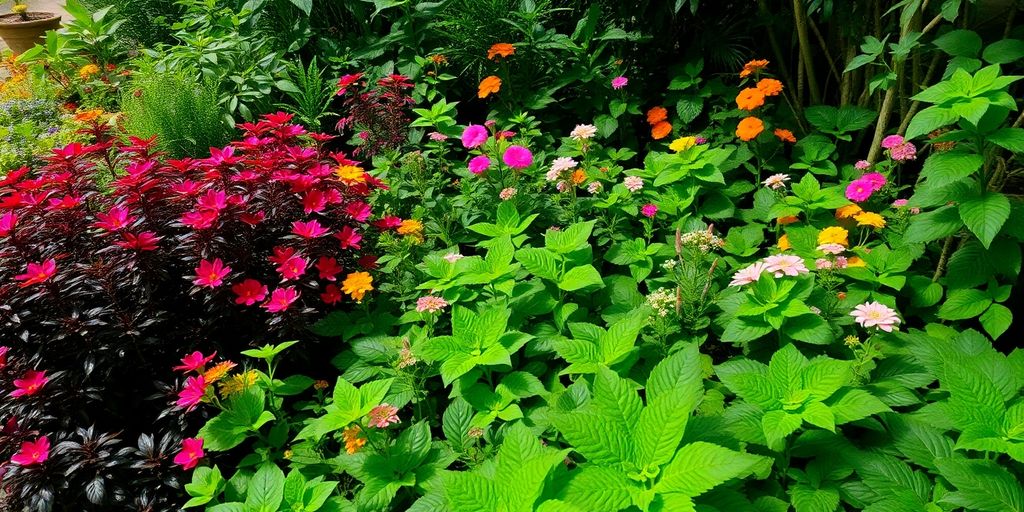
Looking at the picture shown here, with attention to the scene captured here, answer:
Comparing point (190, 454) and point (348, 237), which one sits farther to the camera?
point (348, 237)

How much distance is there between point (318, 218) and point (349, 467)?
2.98ft

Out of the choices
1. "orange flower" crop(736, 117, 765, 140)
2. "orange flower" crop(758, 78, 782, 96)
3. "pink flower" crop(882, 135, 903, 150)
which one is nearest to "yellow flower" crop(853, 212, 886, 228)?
Result: "pink flower" crop(882, 135, 903, 150)

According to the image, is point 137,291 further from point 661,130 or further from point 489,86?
point 661,130

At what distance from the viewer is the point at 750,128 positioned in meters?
2.66

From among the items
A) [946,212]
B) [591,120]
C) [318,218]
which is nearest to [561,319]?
→ [318,218]

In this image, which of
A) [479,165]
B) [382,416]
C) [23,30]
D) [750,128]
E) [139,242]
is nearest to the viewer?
[382,416]

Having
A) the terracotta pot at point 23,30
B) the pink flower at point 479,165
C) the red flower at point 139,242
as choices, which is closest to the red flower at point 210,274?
the red flower at point 139,242

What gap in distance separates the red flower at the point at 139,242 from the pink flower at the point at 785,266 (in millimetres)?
1684

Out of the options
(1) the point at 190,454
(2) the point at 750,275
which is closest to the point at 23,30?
(1) the point at 190,454

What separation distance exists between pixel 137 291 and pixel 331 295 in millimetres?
544

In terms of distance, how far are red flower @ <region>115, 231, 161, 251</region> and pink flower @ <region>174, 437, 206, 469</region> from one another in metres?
0.55

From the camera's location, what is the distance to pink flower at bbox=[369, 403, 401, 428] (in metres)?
1.64

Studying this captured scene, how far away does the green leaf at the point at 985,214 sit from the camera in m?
1.80

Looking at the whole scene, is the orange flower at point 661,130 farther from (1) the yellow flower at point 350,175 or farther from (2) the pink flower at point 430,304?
(2) the pink flower at point 430,304
